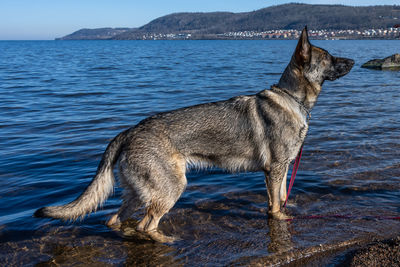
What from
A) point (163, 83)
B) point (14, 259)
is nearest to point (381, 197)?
point (14, 259)

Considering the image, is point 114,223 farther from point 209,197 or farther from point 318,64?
point 318,64

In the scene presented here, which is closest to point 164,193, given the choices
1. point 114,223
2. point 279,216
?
point 114,223

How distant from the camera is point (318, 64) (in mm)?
5461

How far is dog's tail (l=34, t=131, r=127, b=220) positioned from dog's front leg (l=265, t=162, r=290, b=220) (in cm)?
229

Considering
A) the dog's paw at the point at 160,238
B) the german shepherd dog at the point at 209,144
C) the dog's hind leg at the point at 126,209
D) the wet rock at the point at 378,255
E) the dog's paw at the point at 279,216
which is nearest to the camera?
the wet rock at the point at 378,255

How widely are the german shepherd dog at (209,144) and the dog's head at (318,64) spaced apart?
0.01 metres

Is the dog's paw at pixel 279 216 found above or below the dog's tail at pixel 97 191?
below

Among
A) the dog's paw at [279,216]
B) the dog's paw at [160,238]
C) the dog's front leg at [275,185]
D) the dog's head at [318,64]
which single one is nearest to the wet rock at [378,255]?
the dog's paw at [279,216]

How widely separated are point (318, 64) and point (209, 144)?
211 centimetres

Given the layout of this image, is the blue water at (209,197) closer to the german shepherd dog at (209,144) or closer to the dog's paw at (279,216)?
the dog's paw at (279,216)

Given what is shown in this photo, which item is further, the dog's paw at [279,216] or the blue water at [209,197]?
the dog's paw at [279,216]

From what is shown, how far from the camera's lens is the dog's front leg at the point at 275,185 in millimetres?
5402

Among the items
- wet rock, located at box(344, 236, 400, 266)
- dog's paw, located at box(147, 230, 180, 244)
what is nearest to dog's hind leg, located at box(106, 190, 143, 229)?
dog's paw, located at box(147, 230, 180, 244)

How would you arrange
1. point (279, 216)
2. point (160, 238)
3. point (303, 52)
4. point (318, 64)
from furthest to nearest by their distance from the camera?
point (279, 216) < point (318, 64) < point (303, 52) < point (160, 238)
